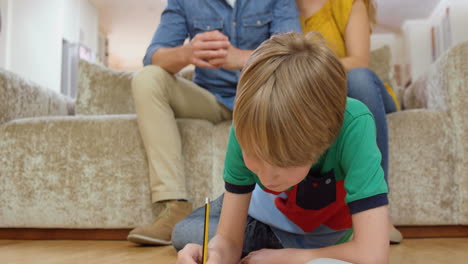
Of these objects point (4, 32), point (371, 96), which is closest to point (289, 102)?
point (371, 96)

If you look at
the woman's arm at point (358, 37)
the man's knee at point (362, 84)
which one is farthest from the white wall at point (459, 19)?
the man's knee at point (362, 84)

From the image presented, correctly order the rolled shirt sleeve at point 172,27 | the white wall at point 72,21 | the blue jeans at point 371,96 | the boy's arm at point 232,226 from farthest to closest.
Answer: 1. the white wall at point 72,21
2. the rolled shirt sleeve at point 172,27
3. the blue jeans at point 371,96
4. the boy's arm at point 232,226

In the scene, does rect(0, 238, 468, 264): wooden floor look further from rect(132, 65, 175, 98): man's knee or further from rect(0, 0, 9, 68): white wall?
rect(0, 0, 9, 68): white wall

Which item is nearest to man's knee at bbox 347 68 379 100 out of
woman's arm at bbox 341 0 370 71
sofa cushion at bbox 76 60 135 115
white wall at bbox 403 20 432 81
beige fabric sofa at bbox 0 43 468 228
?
→ woman's arm at bbox 341 0 370 71

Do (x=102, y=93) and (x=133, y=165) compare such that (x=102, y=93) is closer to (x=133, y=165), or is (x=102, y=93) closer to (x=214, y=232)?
(x=133, y=165)

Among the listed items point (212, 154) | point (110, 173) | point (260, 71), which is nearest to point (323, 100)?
point (260, 71)

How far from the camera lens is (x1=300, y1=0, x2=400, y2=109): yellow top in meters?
1.25

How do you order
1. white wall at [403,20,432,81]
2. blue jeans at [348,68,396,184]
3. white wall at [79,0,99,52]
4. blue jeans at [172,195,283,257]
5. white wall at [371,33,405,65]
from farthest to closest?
1. white wall at [371,33,405,65]
2. white wall at [403,20,432,81]
3. white wall at [79,0,99,52]
4. blue jeans at [348,68,396,184]
5. blue jeans at [172,195,283,257]

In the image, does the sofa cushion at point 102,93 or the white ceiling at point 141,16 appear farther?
the white ceiling at point 141,16

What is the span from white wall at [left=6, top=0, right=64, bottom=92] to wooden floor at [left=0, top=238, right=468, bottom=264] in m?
3.07

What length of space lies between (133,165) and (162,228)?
257mm

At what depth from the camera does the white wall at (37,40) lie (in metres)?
3.96

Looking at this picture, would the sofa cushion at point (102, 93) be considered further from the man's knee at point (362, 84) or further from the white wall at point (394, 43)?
the white wall at point (394, 43)

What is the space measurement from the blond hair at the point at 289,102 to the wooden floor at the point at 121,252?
454 millimetres
